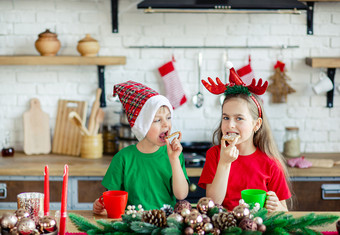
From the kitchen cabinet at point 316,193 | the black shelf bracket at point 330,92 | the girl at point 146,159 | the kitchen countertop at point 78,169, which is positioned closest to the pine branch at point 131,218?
the girl at point 146,159

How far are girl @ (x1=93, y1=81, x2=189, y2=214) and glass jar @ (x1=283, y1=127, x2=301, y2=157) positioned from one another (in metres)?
1.53

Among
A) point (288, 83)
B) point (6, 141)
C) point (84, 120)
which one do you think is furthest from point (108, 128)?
point (288, 83)

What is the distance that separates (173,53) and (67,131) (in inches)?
39.6

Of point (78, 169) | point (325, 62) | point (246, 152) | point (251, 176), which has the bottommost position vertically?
point (78, 169)

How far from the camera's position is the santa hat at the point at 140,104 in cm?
213

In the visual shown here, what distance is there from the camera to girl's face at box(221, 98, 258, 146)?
2.05 m

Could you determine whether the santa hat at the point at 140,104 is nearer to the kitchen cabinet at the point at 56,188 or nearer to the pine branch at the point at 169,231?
the pine branch at the point at 169,231

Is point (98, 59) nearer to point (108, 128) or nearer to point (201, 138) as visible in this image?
point (108, 128)

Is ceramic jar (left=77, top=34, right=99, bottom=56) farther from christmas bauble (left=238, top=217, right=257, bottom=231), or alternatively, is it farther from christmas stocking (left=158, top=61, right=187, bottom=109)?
christmas bauble (left=238, top=217, right=257, bottom=231)

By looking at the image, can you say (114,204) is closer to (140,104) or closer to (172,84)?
(140,104)

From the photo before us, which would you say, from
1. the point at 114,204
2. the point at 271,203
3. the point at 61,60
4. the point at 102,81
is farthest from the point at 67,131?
the point at 271,203

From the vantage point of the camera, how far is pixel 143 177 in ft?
7.13

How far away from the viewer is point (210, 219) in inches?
55.2

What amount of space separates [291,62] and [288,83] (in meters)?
0.16
